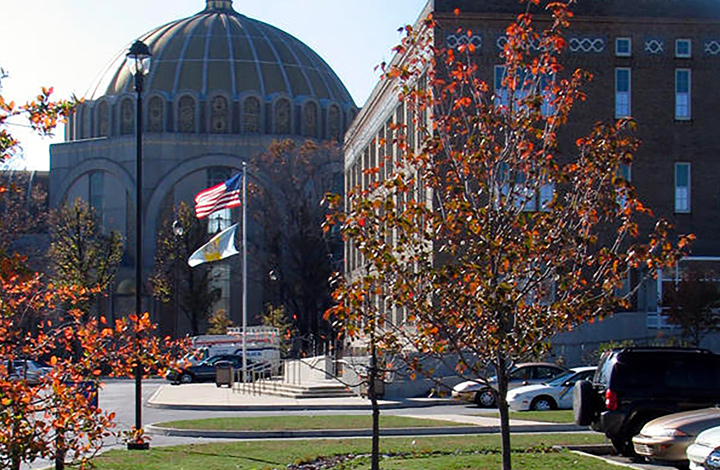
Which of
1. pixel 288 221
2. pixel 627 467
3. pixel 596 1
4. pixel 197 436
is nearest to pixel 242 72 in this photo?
pixel 288 221

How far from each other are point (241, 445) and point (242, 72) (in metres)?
81.9

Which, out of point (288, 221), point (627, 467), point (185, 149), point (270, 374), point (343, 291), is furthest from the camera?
point (185, 149)

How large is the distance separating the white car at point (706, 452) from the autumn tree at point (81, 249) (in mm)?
63050

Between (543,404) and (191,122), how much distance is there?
70.5 meters

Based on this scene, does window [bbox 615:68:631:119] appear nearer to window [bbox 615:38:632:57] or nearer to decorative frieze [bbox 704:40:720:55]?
window [bbox 615:38:632:57]

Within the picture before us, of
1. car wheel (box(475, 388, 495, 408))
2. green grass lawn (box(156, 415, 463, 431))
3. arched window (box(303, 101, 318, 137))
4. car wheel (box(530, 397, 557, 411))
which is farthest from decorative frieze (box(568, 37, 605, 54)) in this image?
arched window (box(303, 101, 318, 137))

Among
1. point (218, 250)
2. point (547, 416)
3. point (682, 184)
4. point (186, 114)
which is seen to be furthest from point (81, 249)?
point (547, 416)

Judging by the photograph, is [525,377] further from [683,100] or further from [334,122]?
[334,122]

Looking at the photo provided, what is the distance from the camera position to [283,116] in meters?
101

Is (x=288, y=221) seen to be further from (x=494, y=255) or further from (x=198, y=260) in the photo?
(x=494, y=255)

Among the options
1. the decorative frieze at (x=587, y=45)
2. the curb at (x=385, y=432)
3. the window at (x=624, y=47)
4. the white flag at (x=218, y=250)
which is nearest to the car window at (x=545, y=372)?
the curb at (x=385, y=432)

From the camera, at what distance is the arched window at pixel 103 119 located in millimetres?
100438

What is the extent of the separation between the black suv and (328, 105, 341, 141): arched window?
276 feet

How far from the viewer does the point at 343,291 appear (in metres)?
13.4
